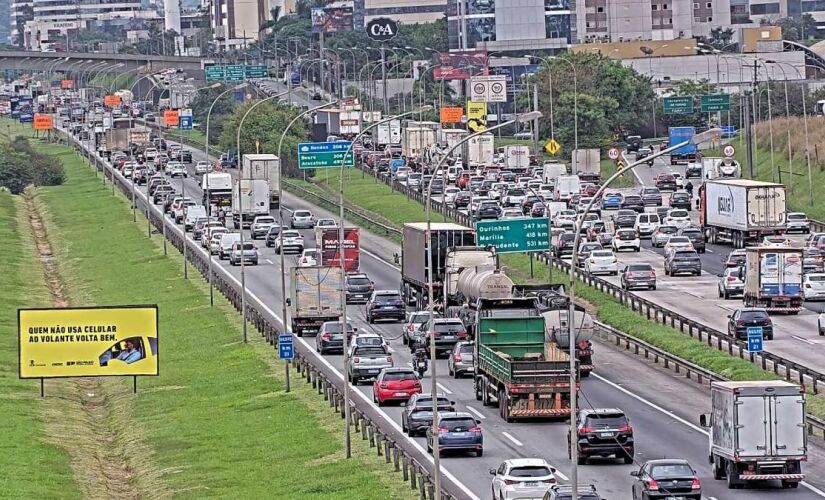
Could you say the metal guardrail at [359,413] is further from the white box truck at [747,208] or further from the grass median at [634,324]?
the white box truck at [747,208]

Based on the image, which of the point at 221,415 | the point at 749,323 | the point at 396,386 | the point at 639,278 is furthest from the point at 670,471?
the point at 639,278

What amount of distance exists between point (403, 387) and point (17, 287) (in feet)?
211

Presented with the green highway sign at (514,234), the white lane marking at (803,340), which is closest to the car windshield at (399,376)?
the white lane marking at (803,340)

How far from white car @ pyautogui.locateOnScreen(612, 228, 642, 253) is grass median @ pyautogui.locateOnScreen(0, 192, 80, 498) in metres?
33.4

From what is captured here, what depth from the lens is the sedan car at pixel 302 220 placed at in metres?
138

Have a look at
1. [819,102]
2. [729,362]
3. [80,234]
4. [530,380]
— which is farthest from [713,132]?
[819,102]

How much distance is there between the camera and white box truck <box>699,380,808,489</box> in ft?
158

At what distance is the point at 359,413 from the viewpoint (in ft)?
207

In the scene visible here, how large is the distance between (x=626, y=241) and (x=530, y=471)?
7050 centimetres

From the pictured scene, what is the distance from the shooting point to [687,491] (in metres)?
45.0

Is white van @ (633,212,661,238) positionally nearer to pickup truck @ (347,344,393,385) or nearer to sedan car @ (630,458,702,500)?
pickup truck @ (347,344,393,385)

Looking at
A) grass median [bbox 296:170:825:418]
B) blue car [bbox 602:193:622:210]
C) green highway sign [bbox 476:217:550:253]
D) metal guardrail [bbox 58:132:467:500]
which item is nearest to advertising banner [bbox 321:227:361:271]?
metal guardrail [bbox 58:132:467:500]

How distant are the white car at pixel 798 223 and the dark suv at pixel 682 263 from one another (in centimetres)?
1584

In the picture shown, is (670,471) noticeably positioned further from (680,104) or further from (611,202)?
(680,104)
